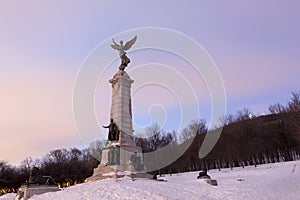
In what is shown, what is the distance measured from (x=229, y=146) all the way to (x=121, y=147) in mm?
29536

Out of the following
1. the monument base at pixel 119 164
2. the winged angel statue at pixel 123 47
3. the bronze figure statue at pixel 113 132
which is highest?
the winged angel statue at pixel 123 47

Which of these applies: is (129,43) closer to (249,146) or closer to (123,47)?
(123,47)

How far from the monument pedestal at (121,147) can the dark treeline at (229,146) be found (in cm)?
1242

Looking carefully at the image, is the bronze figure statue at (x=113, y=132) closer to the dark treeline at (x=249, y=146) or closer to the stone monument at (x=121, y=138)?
the stone monument at (x=121, y=138)

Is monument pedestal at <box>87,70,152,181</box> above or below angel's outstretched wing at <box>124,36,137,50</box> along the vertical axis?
below

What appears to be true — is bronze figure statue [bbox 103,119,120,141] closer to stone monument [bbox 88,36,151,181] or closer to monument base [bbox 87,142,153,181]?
stone monument [bbox 88,36,151,181]

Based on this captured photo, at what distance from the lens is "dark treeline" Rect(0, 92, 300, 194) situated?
148ft

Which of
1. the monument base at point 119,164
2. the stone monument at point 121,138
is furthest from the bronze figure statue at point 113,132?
the monument base at point 119,164

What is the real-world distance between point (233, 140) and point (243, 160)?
385 centimetres

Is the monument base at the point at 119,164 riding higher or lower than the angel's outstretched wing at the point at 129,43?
lower

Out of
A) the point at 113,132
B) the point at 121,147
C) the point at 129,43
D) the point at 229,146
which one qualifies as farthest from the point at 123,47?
the point at 229,146

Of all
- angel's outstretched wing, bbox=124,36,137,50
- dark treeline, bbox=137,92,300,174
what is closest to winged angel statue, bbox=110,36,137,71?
angel's outstretched wing, bbox=124,36,137,50

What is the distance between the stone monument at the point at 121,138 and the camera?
2153 cm

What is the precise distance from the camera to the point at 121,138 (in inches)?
942
